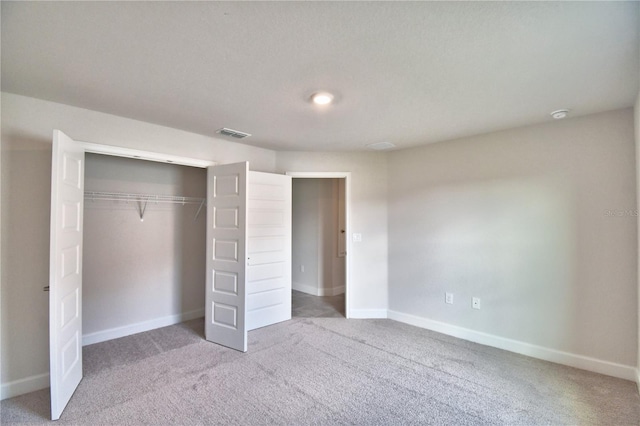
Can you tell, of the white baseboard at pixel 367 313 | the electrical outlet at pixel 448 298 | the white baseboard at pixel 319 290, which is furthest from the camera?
the white baseboard at pixel 319 290

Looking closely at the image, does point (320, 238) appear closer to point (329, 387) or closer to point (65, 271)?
point (329, 387)

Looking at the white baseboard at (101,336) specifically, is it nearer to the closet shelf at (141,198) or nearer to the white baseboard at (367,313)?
the closet shelf at (141,198)

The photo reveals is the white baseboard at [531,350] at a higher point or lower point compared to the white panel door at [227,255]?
lower

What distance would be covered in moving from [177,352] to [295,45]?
3.18 metres

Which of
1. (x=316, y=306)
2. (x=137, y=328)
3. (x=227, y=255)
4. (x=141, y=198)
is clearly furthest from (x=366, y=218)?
(x=137, y=328)

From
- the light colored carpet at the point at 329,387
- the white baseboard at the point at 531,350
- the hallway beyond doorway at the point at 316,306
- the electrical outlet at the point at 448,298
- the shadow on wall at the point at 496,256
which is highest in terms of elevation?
the shadow on wall at the point at 496,256

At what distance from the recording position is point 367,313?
4387 mm

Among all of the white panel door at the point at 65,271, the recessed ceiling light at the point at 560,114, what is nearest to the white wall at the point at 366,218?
the recessed ceiling light at the point at 560,114

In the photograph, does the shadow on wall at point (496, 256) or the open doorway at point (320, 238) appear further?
the open doorway at point (320, 238)

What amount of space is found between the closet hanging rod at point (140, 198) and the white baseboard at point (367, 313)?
273cm

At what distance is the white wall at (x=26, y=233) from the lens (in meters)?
2.45

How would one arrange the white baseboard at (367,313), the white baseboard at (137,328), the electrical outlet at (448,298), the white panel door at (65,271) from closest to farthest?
the white panel door at (65,271)
the white baseboard at (137,328)
the electrical outlet at (448,298)
the white baseboard at (367,313)

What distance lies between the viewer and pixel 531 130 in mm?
3184

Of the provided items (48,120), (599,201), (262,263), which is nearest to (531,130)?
(599,201)
